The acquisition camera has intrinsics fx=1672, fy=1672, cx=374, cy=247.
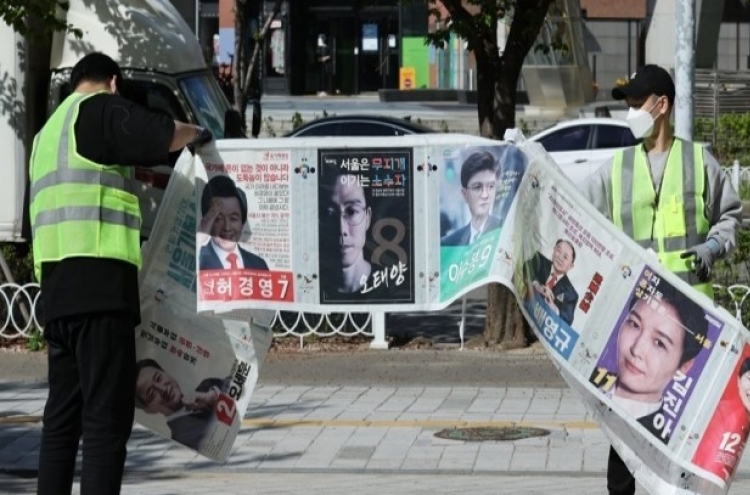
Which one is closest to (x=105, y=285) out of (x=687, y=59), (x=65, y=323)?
(x=65, y=323)

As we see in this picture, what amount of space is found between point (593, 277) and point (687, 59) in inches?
309

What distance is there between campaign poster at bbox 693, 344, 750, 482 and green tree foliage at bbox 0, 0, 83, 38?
7732 mm

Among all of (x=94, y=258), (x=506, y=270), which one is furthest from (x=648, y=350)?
(x=94, y=258)

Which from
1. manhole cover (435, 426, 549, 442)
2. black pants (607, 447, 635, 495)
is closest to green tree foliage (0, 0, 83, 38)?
manhole cover (435, 426, 549, 442)

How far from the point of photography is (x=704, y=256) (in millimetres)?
6375

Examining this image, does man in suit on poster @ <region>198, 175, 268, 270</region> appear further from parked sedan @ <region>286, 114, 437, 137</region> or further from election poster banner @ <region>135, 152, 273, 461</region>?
parked sedan @ <region>286, 114, 437, 137</region>

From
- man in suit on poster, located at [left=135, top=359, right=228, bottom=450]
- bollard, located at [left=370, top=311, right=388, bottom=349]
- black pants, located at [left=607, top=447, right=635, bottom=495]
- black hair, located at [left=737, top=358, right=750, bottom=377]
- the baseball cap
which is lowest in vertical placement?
bollard, located at [left=370, top=311, right=388, bottom=349]

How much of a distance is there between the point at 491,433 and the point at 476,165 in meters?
3.21

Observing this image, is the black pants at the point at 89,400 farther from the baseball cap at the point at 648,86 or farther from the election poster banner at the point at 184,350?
the baseball cap at the point at 648,86

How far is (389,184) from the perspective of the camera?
6516mm

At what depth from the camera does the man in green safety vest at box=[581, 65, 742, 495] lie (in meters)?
6.53

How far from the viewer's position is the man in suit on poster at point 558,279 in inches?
249

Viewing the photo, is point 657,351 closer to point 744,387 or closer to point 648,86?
point 744,387

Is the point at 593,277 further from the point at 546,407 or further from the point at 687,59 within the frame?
the point at 687,59
